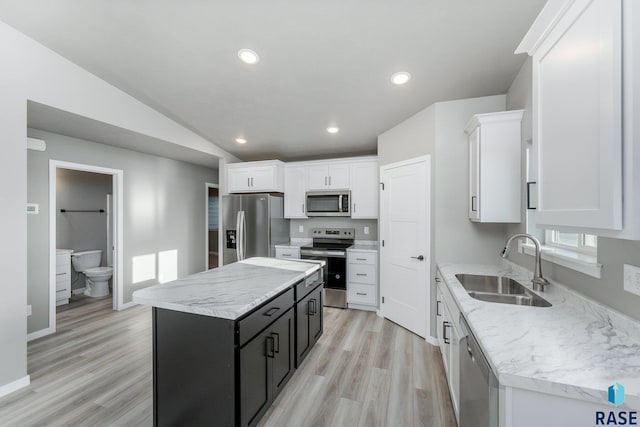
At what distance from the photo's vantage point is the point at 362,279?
147 inches

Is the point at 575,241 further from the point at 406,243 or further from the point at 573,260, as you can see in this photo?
the point at 406,243

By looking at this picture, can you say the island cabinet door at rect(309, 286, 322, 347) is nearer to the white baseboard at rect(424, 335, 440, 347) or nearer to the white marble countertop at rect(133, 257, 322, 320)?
the white marble countertop at rect(133, 257, 322, 320)

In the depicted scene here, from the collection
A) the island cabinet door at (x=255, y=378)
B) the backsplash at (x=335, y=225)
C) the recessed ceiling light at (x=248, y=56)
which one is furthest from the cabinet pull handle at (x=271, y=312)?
the backsplash at (x=335, y=225)

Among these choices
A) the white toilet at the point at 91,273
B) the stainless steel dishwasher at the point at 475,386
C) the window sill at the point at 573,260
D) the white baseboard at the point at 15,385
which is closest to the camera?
the stainless steel dishwasher at the point at 475,386

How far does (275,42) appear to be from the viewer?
208 cm

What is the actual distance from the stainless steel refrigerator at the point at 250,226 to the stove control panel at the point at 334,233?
2.18 ft

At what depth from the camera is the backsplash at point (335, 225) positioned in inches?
167

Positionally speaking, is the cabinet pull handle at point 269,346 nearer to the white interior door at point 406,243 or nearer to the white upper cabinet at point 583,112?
the white upper cabinet at point 583,112

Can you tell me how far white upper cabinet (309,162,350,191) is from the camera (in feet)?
13.2

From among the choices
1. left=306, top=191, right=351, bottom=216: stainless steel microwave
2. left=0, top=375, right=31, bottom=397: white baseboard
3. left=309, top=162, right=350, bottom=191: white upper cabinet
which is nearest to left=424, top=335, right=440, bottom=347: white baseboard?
left=306, top=191, right=351, bottom=216: stainless steel microwave

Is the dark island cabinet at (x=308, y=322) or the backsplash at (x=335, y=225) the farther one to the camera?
the backsplash at (x=335, y=225)

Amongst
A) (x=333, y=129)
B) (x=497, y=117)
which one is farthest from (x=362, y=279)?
(x=497, y=117)

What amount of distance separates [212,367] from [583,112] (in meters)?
1.97

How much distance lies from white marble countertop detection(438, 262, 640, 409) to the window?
27cm
